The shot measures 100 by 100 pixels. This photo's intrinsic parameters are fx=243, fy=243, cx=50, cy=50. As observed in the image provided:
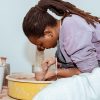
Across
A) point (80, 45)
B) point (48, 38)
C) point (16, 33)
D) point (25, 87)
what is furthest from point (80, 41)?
point (16, 33)

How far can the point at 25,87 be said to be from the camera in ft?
2.83

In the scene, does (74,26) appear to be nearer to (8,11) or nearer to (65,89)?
(65,89)

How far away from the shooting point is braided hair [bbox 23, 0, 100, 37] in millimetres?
921

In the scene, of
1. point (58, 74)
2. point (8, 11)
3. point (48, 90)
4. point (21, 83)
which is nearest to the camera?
point (48, 90)

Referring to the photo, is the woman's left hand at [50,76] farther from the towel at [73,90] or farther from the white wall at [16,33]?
the towel at [73,90]

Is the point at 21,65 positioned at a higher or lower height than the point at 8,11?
lower

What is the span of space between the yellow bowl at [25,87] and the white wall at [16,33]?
380 millimetres

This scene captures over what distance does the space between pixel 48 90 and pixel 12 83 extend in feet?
1.21

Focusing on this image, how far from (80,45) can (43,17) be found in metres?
0.20

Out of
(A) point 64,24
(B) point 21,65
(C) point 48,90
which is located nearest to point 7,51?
(B) point 21,65

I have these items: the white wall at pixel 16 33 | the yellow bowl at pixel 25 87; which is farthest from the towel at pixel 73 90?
the white wall at pixel 16 33

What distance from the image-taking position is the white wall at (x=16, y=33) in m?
1.25

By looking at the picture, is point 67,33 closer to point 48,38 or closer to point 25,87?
point 48,38

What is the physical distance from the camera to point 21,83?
867mm
